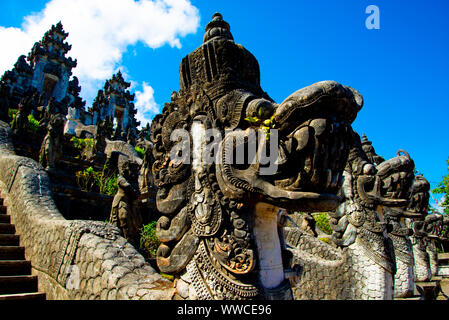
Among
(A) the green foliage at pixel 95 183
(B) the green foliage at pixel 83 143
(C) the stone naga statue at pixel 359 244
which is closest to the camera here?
(C) the stone naga statue at pixel 359 244

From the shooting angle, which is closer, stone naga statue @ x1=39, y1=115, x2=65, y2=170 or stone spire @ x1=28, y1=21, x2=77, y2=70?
stone naga statue @ x1=39, y1=115, x2=65, y2=170

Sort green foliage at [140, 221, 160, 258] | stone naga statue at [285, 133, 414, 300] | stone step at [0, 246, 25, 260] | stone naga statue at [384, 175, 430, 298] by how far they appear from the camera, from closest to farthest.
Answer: stone naga statue at [285, 133, 414, 300] → stone step at [0, 246, 25, 260] → stone naga statue at [384, 175, 430, 298] → green foliage at [140, 221, 160, 258]

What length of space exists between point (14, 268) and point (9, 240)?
795 millimetres

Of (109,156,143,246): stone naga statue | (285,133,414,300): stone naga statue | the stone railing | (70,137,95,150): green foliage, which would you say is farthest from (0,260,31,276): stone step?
(70,137,95,150): green foliage

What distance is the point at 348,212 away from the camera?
475 cm

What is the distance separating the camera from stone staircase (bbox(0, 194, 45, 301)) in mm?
3773

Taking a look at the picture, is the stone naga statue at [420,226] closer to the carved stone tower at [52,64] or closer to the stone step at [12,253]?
the stone step at [12,253]

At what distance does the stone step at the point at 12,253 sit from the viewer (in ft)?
15.0

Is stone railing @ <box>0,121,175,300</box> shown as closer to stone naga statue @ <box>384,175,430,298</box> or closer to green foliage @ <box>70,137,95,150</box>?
stone naga statue @ <box>384,175,430,298</box>

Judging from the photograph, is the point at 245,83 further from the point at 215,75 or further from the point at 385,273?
the point at 385,273

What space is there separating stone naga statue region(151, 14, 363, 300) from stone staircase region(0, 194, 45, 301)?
262 cm

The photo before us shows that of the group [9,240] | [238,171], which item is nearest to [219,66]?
[238,171]

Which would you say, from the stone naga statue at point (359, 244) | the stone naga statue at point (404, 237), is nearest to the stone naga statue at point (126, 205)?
the stone naga statue at point (359, 244)

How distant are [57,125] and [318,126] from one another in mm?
11753
